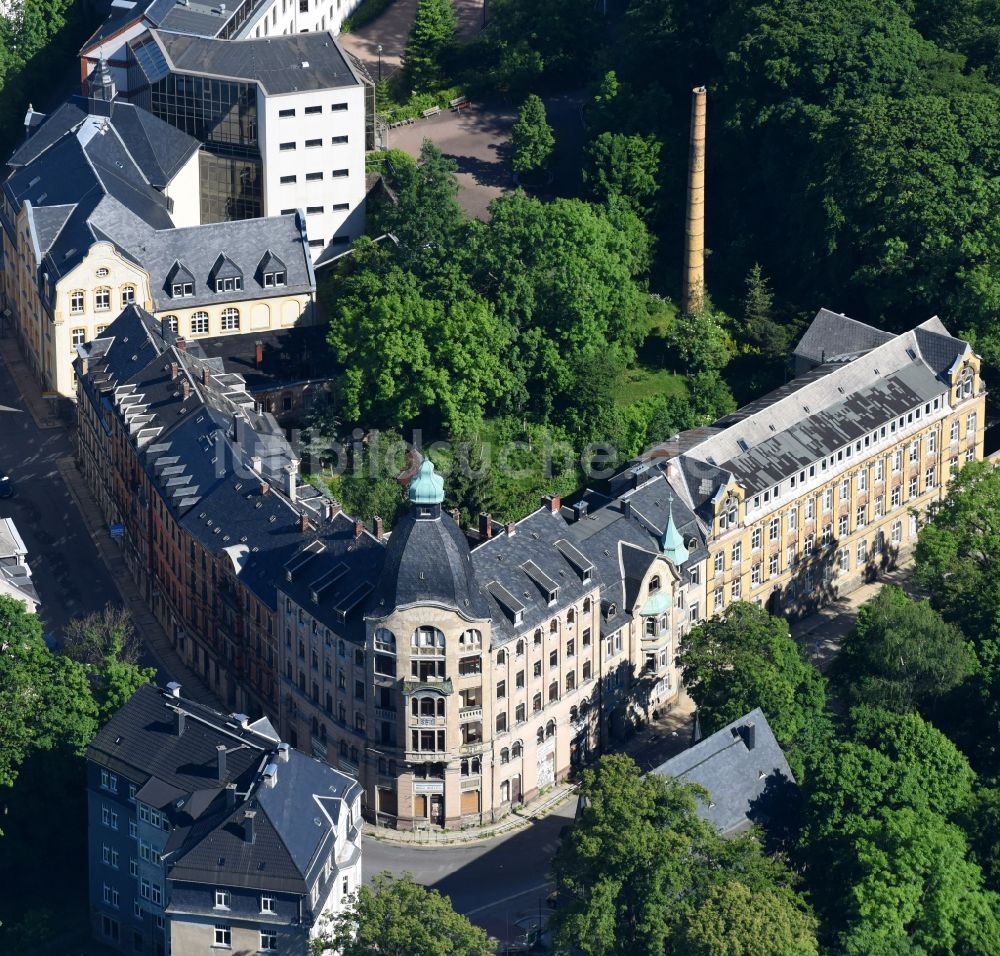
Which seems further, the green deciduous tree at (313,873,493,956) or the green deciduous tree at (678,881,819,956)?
the green deciduous tree at (678,881,819,956)

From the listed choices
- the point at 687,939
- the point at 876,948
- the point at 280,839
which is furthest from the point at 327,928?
the point at 876,948

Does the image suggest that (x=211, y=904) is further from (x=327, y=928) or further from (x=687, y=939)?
(x=687, y=939)

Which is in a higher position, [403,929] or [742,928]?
[403,929]

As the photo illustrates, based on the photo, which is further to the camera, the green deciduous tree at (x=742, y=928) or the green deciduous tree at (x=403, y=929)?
the green deciduous tree at (x=742, y=928)

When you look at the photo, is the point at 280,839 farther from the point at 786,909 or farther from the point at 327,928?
the point at 786,909

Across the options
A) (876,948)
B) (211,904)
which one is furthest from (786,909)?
(211,904)

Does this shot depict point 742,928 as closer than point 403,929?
No
